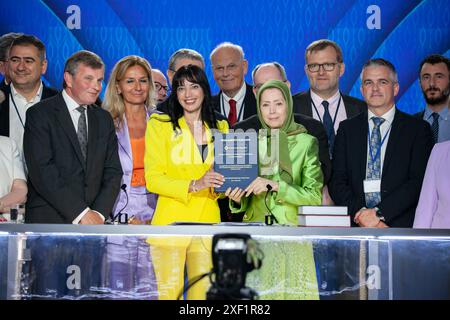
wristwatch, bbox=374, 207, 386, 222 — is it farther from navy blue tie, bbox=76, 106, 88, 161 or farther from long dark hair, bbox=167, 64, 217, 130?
navy blue tie, bbox=76, 106, 88, 161

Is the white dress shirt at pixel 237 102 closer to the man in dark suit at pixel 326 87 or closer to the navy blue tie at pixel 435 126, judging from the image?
the man in dark suit at pixel 326 87

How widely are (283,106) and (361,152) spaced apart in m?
0.74

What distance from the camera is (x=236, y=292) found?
94.9 inches

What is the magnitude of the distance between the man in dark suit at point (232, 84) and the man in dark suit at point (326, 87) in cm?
37

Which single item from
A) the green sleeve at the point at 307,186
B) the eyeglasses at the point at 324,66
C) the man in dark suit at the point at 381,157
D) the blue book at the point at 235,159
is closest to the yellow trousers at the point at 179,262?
the blue book at the point at 235,159

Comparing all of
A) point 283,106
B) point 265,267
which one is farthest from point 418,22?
point 265,267

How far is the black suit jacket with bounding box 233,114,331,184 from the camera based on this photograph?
17.7ft

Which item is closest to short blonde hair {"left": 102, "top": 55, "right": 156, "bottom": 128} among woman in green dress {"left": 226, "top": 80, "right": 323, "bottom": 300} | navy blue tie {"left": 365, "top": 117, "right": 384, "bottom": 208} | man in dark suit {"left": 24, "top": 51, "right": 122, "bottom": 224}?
man in dark suit {"left": 24, "top": 51, "right": 122, "bottom": 224}

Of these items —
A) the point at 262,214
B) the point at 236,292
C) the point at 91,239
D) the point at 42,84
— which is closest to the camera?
the point at 236,292

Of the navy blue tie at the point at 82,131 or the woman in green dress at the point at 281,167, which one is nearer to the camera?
the woman in green dress at the point at 281,167

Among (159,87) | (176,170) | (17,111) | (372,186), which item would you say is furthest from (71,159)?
(372,186)

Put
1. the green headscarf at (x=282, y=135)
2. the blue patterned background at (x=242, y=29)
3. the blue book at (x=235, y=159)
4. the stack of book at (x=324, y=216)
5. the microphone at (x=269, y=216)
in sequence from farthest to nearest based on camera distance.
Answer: the blue patterned background at (x=242, y=29) < the green headscarf at (x=282, y=135) < the blue book at (x=235, y=159) < the microphone at (x=269, y=216) < the stack of book at (x=324, y=216)

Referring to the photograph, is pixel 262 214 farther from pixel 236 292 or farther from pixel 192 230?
pixel 236 292

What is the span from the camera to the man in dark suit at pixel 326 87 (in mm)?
5926
